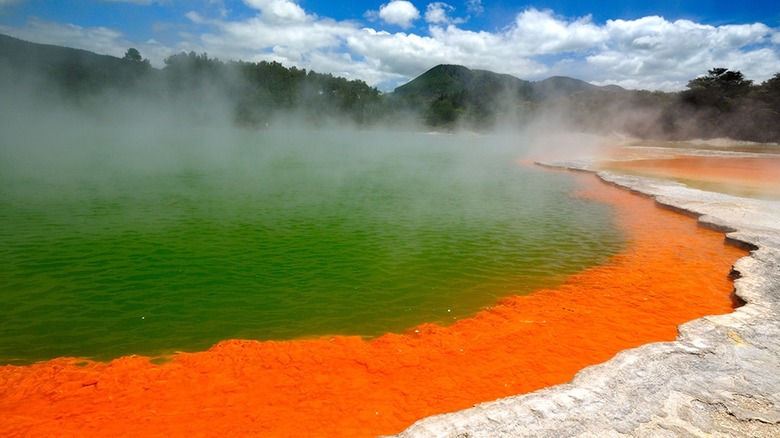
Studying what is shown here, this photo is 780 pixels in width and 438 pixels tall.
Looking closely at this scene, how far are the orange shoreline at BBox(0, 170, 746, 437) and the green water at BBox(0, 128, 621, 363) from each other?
1.42ft

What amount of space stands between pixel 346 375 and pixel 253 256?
4056 mm

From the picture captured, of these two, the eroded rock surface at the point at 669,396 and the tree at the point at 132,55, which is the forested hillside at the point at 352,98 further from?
the eroded rock surface at the point at 669,396

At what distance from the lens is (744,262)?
6.81 meters

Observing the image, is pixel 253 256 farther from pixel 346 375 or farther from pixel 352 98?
pixel 352 98

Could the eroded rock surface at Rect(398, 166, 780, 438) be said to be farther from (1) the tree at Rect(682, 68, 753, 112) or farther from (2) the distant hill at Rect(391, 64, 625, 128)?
(2) the distant hill at Rect(391, 64, 625, 128)

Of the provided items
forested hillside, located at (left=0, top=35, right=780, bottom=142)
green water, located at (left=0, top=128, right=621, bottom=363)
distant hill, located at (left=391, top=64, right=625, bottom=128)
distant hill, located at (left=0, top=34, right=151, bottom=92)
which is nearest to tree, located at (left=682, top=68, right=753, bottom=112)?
forested hillside, located at (left=0, top=35, right=780, bottom=142)

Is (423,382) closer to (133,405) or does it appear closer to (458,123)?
(133,405)

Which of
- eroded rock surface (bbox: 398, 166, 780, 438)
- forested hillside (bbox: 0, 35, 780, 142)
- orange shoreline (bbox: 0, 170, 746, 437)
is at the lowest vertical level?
orange shoreline (bbox: 0, 170, 746, 437)

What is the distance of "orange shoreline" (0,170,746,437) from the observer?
137 inches

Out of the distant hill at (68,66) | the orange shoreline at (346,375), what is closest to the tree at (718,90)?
the orange shoreline at (346,375)

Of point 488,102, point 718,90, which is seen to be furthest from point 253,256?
point 488,102

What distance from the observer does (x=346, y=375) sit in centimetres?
421

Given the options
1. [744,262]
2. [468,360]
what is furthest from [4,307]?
[744,262]

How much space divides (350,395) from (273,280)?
3142 mm
